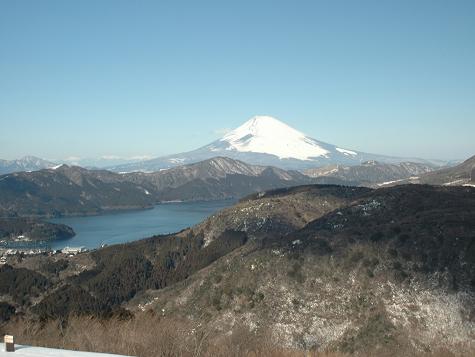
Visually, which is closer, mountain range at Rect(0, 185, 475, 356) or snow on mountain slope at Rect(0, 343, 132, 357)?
snow on mountain slope at Rect(0, 343, 132, 357)

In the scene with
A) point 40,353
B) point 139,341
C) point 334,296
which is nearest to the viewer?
point 40,353

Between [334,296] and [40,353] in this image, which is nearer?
[40,353]

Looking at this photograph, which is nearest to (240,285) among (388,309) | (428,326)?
(388,309)

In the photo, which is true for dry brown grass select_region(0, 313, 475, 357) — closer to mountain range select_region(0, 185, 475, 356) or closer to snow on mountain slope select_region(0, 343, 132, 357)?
mountain range select_region(0, 185, 475, 356)

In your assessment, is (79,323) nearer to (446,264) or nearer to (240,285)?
(240,285)

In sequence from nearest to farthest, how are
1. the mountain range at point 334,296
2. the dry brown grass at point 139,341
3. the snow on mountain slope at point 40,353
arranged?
the snow on mountain slope at point 40,353 < the dry brown grass at point 139,341 < the mountain range at point 334,296

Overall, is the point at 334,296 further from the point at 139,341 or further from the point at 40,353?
the point at 40,353

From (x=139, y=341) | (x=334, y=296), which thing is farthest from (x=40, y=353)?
(x=334, y=296)

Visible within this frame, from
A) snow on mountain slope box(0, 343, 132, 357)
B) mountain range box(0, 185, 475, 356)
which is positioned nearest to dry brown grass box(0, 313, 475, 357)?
mountain range box(0, 185, 475, 356)

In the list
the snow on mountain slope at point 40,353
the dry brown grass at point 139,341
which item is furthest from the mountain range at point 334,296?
the snow on mountain slope at point 40,353

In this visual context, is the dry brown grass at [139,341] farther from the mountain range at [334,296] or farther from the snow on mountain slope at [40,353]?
the snow on mountain slope at [40,353]

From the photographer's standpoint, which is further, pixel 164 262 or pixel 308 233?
pixel 164 262
